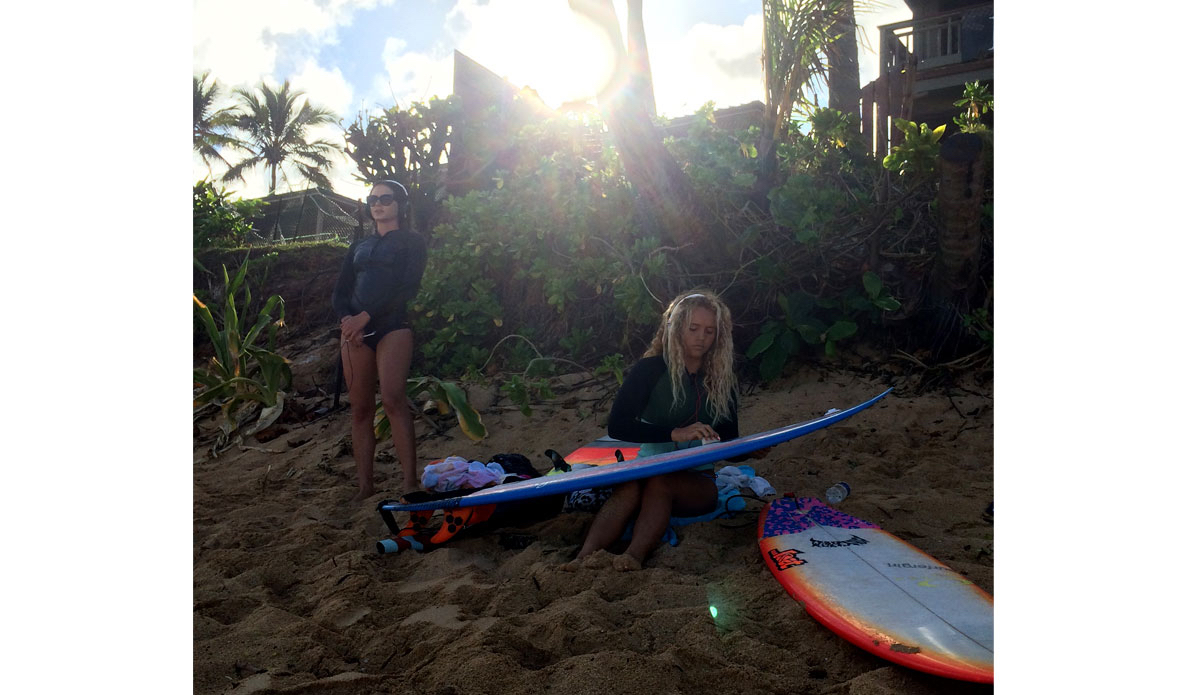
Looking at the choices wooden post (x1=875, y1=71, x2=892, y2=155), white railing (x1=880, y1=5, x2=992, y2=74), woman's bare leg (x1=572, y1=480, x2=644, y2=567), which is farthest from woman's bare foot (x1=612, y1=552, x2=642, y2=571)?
white railing (x1=880, y1=5, x2=992, y2=74)

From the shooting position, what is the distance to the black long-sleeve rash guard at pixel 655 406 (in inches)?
107

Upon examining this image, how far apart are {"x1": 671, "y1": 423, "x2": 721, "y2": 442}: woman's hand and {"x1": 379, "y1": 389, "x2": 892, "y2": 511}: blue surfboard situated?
1.5 inches

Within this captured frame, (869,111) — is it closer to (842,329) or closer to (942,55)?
(842,329)

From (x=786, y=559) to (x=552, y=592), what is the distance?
2.14 feet

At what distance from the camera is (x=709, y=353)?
2793mm

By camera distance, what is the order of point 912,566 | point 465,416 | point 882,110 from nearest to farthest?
point 912,566 → point 465,416 → point 882,110

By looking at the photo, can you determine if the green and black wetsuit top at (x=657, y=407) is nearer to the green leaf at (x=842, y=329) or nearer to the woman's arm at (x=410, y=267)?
the woman's arm at (x=410, y=267)

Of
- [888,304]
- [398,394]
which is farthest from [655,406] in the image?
[888,304]

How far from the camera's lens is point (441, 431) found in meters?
4.70
